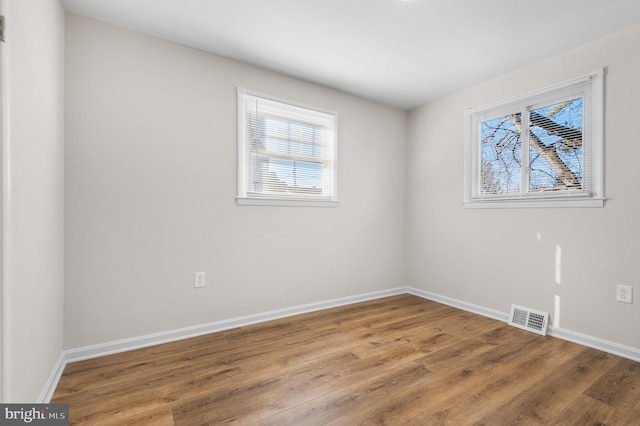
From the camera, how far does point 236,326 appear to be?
273cm

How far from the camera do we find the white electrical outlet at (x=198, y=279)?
2537 mm

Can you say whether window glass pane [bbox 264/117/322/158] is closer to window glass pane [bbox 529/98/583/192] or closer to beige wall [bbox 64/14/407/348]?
beige wall [bbox 64/14/407/348]

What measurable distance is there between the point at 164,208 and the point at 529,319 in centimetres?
331

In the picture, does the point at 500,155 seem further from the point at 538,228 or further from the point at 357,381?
the point at 357,381

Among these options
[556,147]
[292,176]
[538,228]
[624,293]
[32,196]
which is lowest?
[624,293]

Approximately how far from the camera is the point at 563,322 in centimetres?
254

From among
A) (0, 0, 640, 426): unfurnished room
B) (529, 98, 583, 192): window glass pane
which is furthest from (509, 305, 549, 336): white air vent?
(529, 98, 583, 192): window glass pane

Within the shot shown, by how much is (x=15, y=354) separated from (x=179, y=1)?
2150mm

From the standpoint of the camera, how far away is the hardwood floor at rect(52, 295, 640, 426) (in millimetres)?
1525

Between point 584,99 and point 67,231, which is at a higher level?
point 584,99

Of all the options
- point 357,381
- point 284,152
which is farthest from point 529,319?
point 284,152

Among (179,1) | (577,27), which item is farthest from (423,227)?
(179,1)

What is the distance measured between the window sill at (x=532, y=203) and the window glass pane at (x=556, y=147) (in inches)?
5.1

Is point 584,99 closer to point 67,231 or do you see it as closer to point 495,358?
point 495,358
